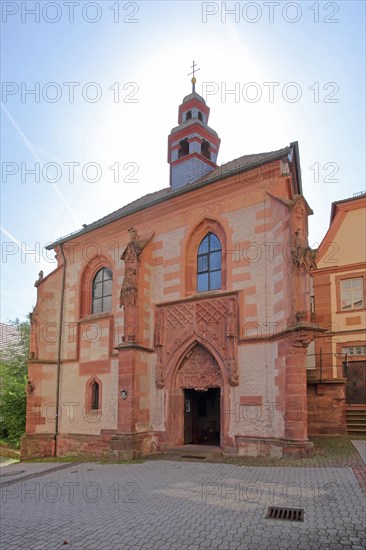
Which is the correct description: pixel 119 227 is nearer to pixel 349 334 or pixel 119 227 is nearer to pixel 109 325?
pixel 109 325

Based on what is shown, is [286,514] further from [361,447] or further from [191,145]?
[191,145]

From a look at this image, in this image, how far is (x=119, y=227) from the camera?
60.3ft

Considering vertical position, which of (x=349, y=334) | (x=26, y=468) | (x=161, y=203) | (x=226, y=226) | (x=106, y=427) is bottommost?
(x=26, y=468)

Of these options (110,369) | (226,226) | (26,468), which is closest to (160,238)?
(226,226)

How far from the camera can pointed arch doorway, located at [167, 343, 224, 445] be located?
48.2 feet

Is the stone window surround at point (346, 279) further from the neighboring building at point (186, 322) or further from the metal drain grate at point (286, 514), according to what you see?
the metal drain grate at point (286, 514)

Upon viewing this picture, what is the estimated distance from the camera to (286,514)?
7.42m

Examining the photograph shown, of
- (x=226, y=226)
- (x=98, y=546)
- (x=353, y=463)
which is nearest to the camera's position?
(x=98, y=546)

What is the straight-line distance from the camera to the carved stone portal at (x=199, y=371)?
47.8ft

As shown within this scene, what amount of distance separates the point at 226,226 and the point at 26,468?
10.2 m

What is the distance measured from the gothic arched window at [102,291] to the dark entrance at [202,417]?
491 centimetres

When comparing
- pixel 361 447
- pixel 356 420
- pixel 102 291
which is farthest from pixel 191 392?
pixel 356 420

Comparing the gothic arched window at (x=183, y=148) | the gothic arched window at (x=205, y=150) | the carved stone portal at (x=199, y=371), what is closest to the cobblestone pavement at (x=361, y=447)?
the carved stone portal at (x=199, y=371)

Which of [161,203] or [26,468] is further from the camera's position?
[161,203]
